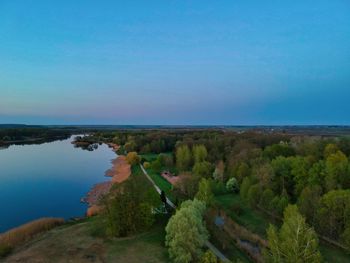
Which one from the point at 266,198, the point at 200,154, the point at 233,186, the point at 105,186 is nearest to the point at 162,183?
the point at 105,186

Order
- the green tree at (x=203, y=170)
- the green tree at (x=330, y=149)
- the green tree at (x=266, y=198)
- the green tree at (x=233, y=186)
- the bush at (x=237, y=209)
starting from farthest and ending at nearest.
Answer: the green tree at (x=203, y=170), the green tree at (x=233, y=186), the green tree at (x=330, y=149), the bush at (x=237, y=209), the green tree at (x=266, y=198)

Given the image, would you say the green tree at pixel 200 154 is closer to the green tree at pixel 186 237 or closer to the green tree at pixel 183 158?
the green tree at pixel 183 158

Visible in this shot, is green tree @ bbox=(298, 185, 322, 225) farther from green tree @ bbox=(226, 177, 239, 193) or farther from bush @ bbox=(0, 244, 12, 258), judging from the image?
bush @ bbox=(0, 244, 12, 258)

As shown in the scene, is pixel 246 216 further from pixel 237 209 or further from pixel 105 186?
pixel 105 186

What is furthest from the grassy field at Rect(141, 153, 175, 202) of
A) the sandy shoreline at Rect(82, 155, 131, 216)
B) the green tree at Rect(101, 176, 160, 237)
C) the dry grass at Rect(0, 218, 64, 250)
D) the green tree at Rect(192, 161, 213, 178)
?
the dry grass at Rect(0, 218, 64, 250)

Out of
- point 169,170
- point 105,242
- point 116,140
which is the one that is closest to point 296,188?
point 105,242

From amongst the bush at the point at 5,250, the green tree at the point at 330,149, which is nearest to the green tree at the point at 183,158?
the green tree at the point at 330,149
